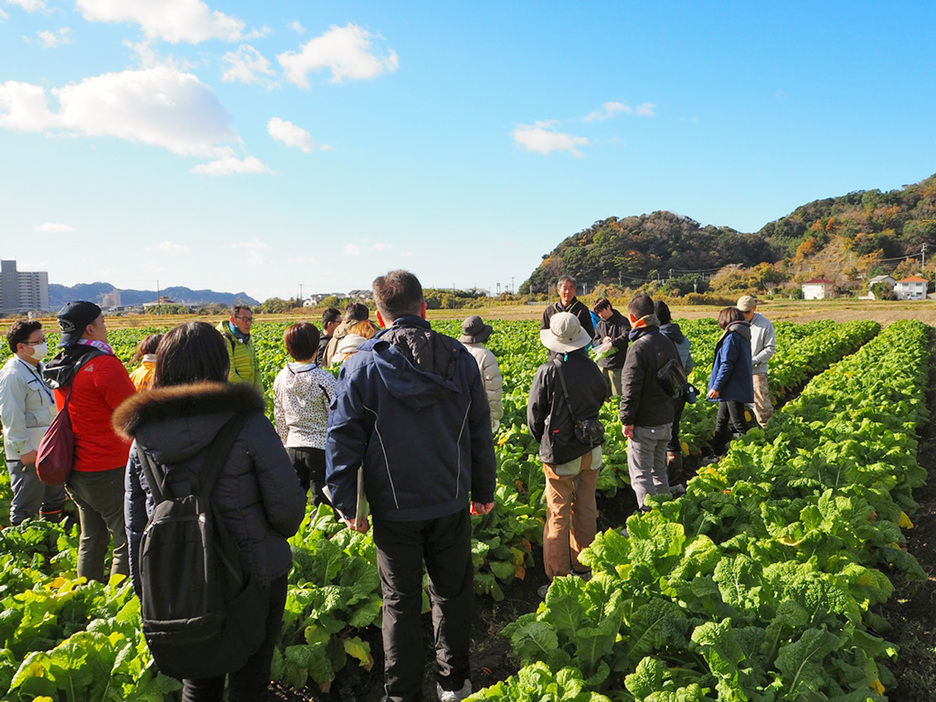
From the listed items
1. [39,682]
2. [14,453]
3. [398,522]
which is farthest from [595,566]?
[14,453]

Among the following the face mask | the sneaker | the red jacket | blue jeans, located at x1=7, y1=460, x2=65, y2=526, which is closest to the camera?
the sneaker

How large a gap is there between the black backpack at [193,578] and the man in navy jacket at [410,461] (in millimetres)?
747

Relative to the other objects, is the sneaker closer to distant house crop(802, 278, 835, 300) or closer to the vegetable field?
the vegetable field

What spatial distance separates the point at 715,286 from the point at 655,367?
9067 cm

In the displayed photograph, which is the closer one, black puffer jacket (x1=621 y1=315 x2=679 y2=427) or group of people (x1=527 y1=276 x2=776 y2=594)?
group of people (x1=527 y1=276 x2=776 y2=594)

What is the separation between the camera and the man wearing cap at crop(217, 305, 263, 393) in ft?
21.8

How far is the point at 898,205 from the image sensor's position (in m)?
121

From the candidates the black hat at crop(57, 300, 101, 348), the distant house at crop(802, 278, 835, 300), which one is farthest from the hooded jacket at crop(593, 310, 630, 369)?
the distant house at crop(802, 278, 835, 300)

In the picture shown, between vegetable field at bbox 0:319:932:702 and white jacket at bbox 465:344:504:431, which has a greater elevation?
white jacket at bbox 465:344:504:431

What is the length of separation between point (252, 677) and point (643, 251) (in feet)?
379

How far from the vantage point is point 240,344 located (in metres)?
6.77

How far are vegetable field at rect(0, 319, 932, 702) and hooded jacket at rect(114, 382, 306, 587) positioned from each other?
921mm

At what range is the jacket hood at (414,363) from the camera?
2.83 metres

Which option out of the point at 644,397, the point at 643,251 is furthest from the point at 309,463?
the point at 643,251
